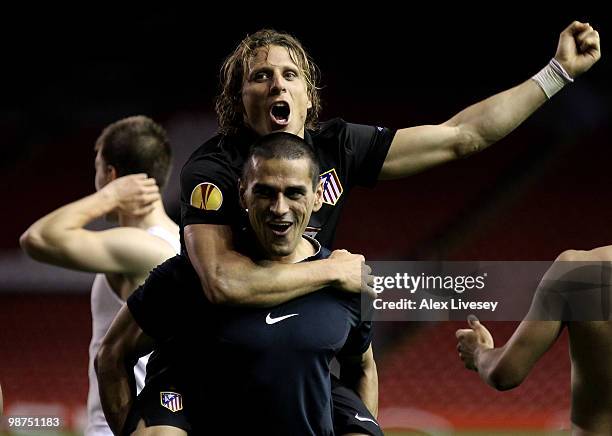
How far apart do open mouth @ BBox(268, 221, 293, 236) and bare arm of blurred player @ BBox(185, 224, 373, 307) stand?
10 centimetres

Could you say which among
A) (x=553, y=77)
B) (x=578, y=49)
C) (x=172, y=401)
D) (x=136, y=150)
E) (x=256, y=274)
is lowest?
(x=172, y=401)

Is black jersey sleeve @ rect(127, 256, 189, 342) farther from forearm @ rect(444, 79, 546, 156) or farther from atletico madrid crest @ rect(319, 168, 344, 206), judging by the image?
forearm @ rect(444, 79, 546, 156)

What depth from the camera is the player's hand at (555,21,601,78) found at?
3355mm

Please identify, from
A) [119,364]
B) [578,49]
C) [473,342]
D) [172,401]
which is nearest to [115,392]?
[119,364]

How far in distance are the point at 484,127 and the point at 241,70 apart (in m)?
0.83

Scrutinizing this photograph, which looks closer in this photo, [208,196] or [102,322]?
[208,196]

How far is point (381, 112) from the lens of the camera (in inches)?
299

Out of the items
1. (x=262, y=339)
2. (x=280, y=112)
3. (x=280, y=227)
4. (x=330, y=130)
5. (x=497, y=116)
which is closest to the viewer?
(x=262, y=339)

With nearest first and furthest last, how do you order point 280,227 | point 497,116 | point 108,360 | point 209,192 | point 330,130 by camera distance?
point 280,227, point 209,192, point 108,360, point 330,130, point 497,116

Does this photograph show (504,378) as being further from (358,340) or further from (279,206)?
(279,206)

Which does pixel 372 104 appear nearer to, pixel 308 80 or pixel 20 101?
pixel 20 101

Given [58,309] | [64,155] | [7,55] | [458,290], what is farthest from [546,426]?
[7,55]

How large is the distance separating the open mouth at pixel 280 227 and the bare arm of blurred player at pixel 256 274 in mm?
96

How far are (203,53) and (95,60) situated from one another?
2.58 feet
